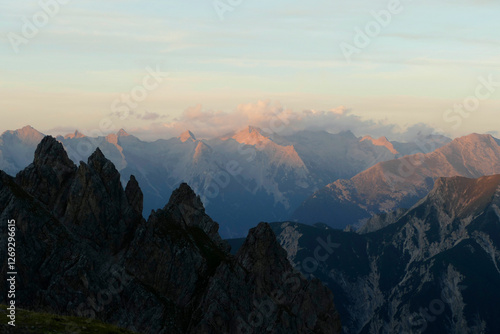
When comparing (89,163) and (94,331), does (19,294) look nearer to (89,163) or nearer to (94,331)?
(89,163)

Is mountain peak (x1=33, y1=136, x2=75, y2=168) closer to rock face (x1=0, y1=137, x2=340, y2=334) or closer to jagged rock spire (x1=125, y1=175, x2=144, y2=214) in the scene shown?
rock face (x1=0, y1=137, x2=340, y2=334)

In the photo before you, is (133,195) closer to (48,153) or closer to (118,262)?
(118,262)

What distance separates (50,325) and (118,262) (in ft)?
320

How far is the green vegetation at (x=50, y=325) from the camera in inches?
2795

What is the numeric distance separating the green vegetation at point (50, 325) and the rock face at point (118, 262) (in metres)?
64.6

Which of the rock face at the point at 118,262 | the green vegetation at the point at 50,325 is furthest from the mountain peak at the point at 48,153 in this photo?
the green vegetation at the point at 50,325

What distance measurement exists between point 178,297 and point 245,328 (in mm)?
19552

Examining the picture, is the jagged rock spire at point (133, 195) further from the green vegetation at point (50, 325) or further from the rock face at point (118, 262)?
the green vegetation at point (50, 325)

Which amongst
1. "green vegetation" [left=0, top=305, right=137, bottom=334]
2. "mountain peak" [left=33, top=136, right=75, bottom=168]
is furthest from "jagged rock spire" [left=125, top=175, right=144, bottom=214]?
"green vegetation" [left=0, top=305, right=137, bottom=334]

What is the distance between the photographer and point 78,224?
169750mm

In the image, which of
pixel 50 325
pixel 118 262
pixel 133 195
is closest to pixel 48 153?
pixel 133 195

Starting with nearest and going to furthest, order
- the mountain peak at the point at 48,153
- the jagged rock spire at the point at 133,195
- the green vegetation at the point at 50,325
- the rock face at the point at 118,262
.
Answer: the green vegetation at the point at 50,325, the rock face at the point at 118,262, the mountain peak at the point at 48,153, the jagged rock spire at the point at 133,195

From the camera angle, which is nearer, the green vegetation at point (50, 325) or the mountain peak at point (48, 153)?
the green vegetation at point (50, 325)

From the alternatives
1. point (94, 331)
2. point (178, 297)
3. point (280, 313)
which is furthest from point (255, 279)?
point (94, 331)
